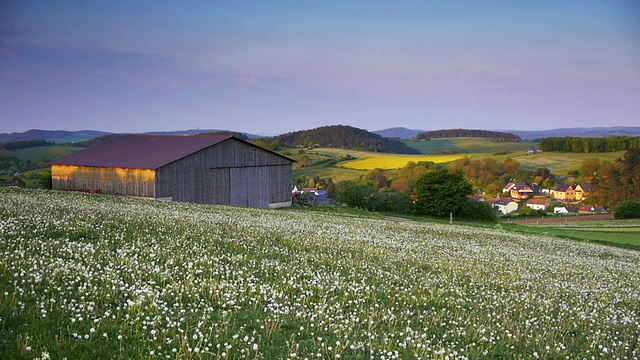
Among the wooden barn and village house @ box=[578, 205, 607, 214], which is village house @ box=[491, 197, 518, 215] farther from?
the wooden barn

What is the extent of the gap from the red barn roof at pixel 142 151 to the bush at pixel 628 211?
87.5 meters

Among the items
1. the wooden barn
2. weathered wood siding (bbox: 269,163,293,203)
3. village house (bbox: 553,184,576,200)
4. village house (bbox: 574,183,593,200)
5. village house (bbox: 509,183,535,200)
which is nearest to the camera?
the wooden barn

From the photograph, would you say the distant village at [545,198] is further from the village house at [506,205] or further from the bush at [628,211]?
the bush at [628,211]

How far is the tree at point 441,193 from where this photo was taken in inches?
3548

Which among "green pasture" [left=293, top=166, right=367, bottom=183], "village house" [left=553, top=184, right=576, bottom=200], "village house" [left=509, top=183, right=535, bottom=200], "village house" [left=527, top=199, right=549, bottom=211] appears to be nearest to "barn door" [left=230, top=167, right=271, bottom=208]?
"green pasture" [left=293, top=166, right=367, bottom=183]

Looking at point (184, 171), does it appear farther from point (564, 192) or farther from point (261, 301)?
point (564, 192)

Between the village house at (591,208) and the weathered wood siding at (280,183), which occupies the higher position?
the weathered wood siding at (280,183)

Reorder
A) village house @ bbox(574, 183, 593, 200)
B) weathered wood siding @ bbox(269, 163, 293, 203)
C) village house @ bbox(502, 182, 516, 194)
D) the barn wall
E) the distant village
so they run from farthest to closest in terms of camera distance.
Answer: village house @ bbox(502, 182, 516, 194)
village house @ bbox(574, 183, 593, 200)
the distant village
weathered wood siding @ bbox(269, 163, 293, 203)
the barn wall

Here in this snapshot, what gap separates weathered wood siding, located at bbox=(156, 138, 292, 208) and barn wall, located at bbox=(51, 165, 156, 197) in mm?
1881

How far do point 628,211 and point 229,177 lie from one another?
87952 millimetres

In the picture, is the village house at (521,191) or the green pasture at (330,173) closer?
the village house at (521,191)

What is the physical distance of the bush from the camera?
353 feet

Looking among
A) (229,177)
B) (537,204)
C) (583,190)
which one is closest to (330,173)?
(537,204)

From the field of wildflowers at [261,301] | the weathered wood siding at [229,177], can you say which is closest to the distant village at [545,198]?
the weathered wood siding at [229,177]
